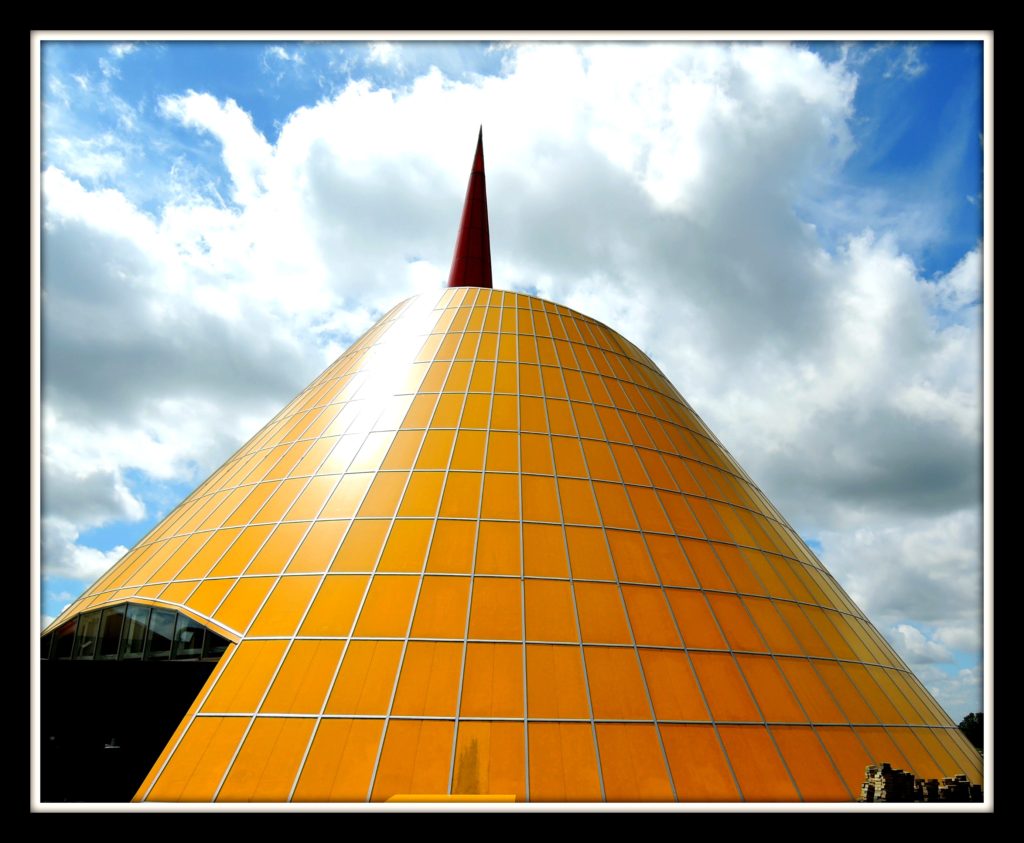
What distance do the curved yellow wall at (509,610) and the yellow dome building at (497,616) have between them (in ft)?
0.27

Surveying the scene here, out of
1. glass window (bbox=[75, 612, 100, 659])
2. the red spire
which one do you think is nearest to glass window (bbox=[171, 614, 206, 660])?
glass window (bbox=[75, 612, 100, 659])

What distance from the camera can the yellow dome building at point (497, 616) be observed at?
17.9 meters

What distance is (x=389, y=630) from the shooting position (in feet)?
67.3

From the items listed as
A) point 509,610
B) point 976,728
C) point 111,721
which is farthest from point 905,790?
point 111,721

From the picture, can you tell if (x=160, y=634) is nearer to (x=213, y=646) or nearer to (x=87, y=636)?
(x=213, y=646)

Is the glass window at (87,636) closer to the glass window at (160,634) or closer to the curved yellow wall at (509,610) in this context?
the curved yellow wall at (509,610)

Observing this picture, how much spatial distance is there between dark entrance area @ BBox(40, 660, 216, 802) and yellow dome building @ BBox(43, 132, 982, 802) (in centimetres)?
89

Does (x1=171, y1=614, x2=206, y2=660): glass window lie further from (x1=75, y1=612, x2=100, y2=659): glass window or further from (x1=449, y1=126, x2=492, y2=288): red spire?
(x1=449, y1=126, x2=492, y2=288): red spire

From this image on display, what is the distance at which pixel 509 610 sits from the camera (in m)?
21.2

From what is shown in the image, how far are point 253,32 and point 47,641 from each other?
26.4m

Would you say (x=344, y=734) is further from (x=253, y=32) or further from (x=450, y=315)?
(x=450, y=315)

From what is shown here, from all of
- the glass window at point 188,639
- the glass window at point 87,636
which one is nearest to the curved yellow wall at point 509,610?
the glass window at point 188,639

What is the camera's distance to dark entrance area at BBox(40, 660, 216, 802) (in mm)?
20266
